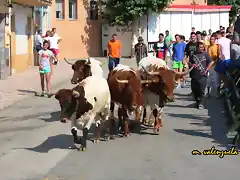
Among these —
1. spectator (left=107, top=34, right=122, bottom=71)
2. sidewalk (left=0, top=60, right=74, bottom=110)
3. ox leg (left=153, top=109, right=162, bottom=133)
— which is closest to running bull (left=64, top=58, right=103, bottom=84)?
ox leg (left=153, top=109, right=162, bottom=133)

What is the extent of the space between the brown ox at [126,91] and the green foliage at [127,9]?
20.7 metres

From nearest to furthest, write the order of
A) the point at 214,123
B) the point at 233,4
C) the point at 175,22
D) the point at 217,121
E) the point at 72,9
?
the point at 214,123 < the point at 217,121 < the point at 72,9 < the point at 175,22 < the point at 233,4

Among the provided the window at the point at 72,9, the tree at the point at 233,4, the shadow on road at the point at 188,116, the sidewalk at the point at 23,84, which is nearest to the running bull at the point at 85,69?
the shadow on road at the point at 188,116

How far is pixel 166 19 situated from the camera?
33.2 metres

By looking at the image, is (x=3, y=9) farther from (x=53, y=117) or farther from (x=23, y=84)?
(x=53, y=117)

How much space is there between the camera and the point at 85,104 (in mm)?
8578

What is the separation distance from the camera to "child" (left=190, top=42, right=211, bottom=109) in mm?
13391

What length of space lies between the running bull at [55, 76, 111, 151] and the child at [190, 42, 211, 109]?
4464 mm

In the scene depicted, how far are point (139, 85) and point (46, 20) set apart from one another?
67.7 feet

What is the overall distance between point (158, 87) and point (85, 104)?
6.96 ft

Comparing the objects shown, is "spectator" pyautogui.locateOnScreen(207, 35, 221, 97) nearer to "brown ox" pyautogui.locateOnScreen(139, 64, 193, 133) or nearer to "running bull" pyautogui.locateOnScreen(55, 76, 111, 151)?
"brown ox" pyautogui.locateOnScreen(139, 64, 193, 133)

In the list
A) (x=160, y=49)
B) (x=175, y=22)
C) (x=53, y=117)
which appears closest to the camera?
(x=53, y=117)

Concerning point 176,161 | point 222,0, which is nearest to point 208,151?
Answer: point 176,161

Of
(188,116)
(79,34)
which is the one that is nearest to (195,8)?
(79,34)
